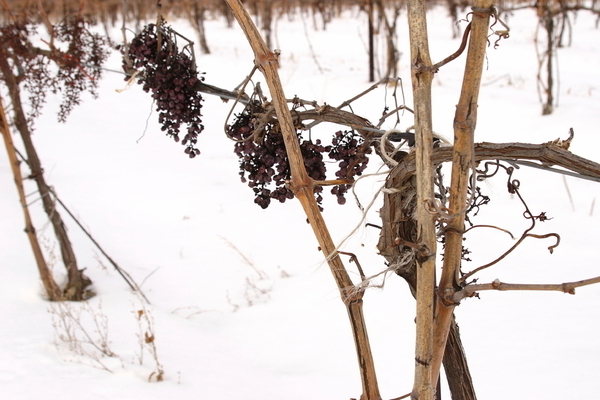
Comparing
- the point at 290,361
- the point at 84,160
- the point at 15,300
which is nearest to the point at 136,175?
the point at 84,160

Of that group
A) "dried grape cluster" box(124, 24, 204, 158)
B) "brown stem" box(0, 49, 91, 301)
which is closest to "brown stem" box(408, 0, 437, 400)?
"dried grape cluster" box(124, 24, 204, 158)

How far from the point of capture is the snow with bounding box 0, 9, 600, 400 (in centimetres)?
226

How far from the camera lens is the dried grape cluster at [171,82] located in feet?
3.75

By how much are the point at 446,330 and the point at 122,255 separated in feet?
10.6

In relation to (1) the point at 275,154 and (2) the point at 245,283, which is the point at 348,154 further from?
(2) the point at 245,283

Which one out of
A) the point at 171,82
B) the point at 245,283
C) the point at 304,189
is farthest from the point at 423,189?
the point at 245,283

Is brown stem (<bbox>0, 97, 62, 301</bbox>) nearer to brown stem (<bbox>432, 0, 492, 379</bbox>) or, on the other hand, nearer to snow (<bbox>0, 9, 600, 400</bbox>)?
snow (<bbox>0, 9, 600, 400</bbox>)

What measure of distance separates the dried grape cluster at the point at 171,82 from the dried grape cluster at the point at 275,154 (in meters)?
0.17

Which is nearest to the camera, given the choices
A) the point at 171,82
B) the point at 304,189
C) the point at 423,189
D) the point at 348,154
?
the point at 423,189

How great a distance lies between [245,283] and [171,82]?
95.1 inches

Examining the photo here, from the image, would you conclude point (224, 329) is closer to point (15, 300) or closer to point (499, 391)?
point (15, 300)

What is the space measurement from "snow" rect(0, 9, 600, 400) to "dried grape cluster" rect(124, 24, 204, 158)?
1.56 ft

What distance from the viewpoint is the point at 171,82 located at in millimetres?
1153

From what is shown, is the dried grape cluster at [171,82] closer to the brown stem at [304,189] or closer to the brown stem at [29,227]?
the brown stem at [304,189]
